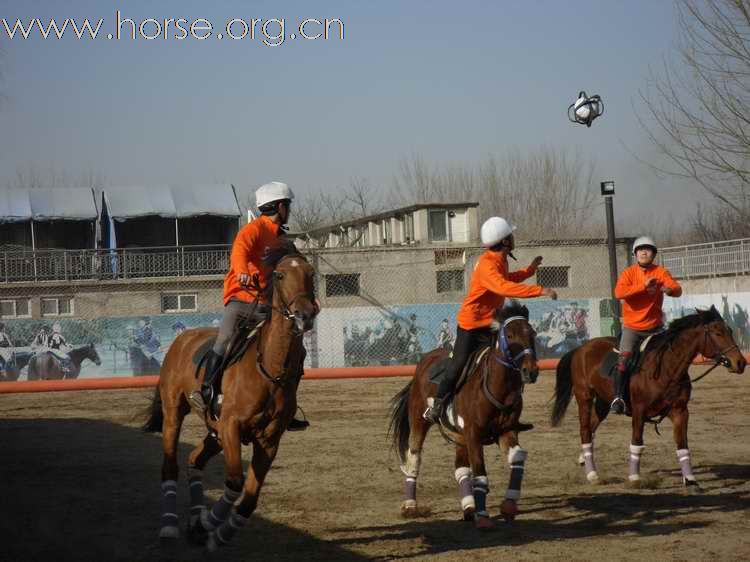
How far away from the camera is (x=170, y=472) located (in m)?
8.58

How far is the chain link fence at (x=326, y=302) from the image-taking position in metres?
26.0

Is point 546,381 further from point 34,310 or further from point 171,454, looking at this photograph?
point 171,454

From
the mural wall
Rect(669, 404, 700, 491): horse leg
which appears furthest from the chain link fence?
Rect(669, 404, 700, 491): horse leg

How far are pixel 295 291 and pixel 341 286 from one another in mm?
22074

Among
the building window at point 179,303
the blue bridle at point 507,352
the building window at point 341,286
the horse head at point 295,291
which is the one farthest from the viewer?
the building window at point 341,286

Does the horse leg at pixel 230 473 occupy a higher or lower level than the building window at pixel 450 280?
lower

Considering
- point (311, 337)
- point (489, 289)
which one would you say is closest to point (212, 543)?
point (489, 289)

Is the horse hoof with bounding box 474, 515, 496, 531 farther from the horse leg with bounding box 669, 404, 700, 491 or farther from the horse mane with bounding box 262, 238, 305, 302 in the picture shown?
the horse leg with bounding box 669, 404, 700, 491

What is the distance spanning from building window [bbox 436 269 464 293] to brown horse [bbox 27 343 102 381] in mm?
10517

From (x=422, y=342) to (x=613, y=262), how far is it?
686cm

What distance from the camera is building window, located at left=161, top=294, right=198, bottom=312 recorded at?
94.8 feet

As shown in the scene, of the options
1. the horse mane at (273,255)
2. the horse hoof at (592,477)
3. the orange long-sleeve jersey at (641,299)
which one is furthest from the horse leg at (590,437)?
the horse mane at (273,255)

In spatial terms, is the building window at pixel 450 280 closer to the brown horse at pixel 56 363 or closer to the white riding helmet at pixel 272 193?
the brown horse at pixel 56 363

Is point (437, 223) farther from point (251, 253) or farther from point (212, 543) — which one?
point (212, 543)
